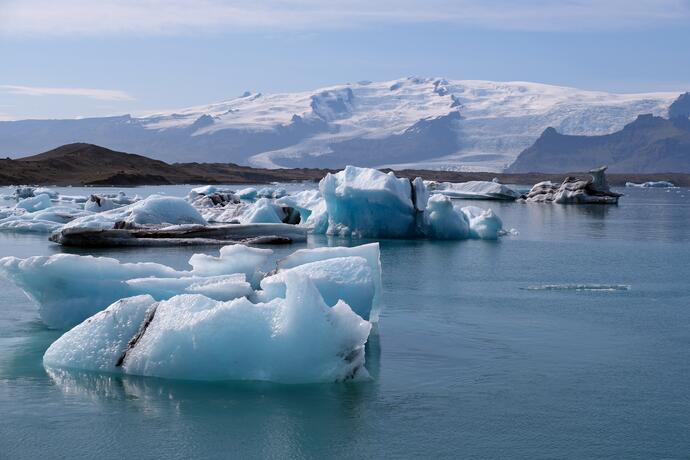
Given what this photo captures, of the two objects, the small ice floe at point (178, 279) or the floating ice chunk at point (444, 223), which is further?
the floating ice chunk at point (444, 223)

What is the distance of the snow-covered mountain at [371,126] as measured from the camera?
10644cm

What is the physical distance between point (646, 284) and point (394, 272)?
10.7ft

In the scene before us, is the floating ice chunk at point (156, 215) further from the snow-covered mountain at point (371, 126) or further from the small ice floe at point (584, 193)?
the snow-covered mountain at point (371, 126)

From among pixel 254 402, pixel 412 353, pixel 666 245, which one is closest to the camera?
pixel 254 402

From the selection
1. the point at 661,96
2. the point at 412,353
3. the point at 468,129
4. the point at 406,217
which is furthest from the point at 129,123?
the point at 412,353

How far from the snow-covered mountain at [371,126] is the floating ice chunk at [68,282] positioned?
94370 mm

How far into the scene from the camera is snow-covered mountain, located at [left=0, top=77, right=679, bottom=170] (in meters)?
106

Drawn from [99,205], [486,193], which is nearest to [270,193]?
[486,193]

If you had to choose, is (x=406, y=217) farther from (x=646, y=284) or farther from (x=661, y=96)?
(x=661, y=96)

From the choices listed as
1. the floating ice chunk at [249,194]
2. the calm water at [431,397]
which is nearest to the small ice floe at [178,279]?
the calm water at [431,397]

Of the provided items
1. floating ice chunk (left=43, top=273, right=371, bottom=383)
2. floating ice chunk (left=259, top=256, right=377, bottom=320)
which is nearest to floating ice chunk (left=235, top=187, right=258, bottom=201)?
floating ice chunk (left=259, top=256, right=377, bottom=320)

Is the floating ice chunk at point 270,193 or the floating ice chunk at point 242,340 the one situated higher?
the floating ice chunk at point 242,340

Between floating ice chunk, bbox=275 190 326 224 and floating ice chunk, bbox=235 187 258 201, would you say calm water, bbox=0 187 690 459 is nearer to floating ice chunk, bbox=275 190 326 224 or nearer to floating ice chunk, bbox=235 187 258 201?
floating ice chunk, bbox=275 190 326 224

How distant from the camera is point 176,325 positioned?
240 inches
